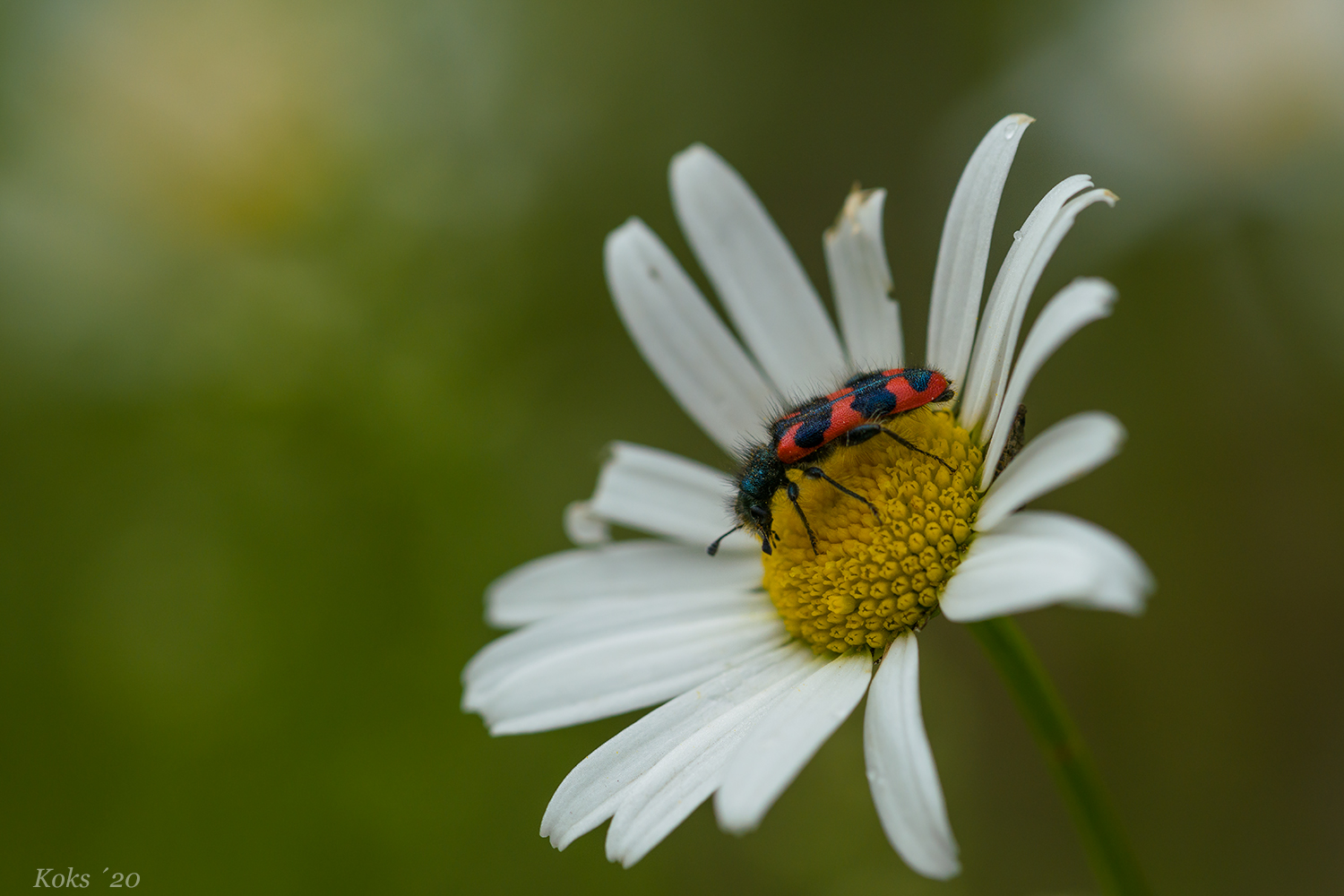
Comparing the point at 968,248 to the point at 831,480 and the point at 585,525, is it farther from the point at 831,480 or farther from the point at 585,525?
the point at 585,525

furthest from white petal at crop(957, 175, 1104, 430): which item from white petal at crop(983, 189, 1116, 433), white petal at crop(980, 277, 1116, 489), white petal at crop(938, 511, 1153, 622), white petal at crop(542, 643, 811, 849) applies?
white petal at crop(542, 643, 811, 849)

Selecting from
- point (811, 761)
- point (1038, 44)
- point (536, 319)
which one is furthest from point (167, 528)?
point (1038, 44)

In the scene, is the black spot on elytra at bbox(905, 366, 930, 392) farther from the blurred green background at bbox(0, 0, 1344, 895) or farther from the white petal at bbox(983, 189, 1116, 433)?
the blurred green background at bbox(0, 0, 1344, 895)

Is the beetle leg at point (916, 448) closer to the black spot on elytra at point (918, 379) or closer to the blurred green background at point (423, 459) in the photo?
the black spot on elytra at point (918, 379)

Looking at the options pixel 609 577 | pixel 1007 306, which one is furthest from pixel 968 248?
pixel 609 577

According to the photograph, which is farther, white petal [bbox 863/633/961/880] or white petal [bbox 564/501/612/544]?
white petal [bbox 564/501/612/544]

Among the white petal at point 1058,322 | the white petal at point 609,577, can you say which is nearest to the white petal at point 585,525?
the white petal at point 609,577
